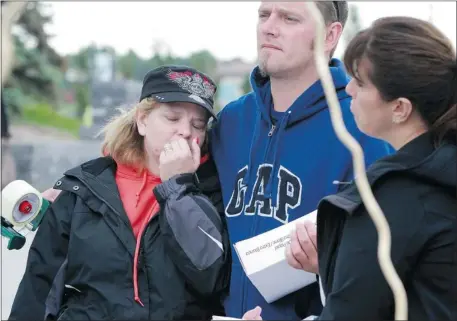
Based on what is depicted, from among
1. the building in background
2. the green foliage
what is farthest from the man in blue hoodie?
the building in background

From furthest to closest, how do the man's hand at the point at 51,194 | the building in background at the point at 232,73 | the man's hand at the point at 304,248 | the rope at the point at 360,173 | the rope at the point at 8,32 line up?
the building in background at the point at 232,73, the man's hand at the point at 51,194, the man's hand at the point at 304,248, the rope at the point at 8,32, the rope at the point at 360,173

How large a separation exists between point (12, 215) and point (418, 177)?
144 centimetres

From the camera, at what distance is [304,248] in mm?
2021

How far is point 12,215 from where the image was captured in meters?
2.50

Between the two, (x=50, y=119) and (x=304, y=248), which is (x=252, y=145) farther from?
(x=50, y=119)

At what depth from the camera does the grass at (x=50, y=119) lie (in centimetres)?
3253

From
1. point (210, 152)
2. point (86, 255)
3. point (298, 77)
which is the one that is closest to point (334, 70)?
point (298, 77)

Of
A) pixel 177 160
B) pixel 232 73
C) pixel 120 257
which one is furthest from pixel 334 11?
pixel 232 73

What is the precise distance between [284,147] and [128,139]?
594 millimetres

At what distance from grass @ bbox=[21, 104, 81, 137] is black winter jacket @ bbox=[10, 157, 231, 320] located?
2980cm

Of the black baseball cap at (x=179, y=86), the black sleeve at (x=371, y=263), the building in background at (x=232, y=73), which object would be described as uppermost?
the building in background at (x=232, y=73)

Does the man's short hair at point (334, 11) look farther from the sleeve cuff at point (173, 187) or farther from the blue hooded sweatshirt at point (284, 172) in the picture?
the sleeve cuff at point (173, 187)

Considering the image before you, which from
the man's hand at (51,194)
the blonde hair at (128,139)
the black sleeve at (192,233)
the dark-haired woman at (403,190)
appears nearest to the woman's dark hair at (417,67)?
the dark-haired woman at (403,190)

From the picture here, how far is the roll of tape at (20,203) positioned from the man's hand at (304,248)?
0.97 m
